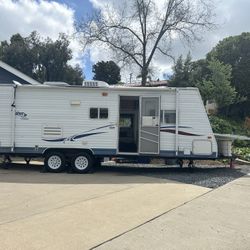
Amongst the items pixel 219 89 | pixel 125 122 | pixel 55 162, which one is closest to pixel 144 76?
pixel 219 89

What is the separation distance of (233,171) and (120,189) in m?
5.71

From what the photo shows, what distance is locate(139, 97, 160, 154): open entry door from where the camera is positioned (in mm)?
15656

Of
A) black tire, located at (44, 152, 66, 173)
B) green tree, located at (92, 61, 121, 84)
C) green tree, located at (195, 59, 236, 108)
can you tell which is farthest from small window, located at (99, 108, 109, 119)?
green tree, located at (92, 61, 121, 84)

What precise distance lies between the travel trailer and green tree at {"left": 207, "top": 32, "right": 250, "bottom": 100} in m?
28.3

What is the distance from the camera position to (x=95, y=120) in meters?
15.8

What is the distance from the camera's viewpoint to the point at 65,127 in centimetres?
1580

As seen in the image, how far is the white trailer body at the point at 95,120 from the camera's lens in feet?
51.2

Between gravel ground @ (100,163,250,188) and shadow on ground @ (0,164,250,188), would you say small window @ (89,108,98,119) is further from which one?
gravel ground @ (100,163,250,188)

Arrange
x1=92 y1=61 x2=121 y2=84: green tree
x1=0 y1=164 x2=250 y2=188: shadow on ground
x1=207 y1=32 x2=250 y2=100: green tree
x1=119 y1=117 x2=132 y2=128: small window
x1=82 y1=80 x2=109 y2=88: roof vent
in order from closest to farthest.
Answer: x1=0 y1=164 x2=250 y2=188: shadow on ground → x1=82 y1=80 x2=109 y2=88: roof vent → x1=119 y1=117 x2=132 y2=128: small window → x1=207 y1=32 x2=250 y2=100: green tree → x1=92 y1=61 x2=121 y2=84: green tree

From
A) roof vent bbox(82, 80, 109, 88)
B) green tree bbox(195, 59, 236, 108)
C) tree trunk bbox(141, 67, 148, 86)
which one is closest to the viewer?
roof vent bbox(82, 80, 109, 88)

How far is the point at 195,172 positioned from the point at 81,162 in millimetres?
3910

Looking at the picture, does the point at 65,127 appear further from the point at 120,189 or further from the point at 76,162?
the point at 120,189

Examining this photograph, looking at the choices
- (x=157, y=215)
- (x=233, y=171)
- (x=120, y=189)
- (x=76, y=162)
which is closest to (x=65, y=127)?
(x=76, y=162)

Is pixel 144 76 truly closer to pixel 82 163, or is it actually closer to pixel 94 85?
pixel 94 85
